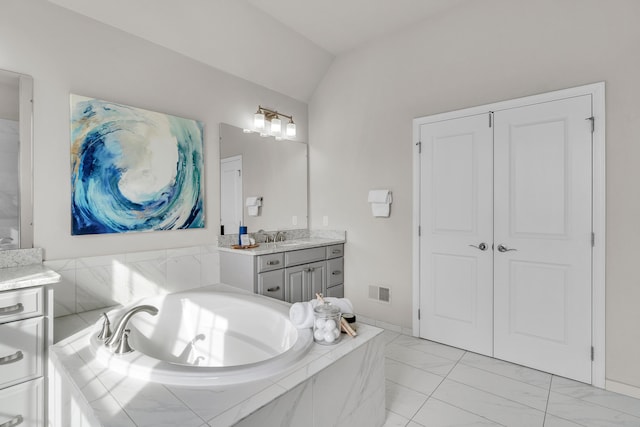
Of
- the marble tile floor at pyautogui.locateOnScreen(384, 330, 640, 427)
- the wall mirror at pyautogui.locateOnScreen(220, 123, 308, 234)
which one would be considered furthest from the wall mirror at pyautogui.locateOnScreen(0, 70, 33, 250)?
the marble tile floor at pyautogui.locateOnScreen(384, 330, 640, 427)

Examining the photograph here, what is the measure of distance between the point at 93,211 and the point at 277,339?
158 centimetres

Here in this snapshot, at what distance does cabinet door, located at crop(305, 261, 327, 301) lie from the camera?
333 centimetres

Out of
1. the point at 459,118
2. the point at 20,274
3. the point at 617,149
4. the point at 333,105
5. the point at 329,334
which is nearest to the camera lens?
the point at 329,334

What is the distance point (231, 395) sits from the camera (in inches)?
49.4

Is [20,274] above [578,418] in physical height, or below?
above

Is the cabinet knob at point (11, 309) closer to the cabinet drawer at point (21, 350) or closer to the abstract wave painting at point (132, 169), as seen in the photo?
the cabinet drawer at point (21, 350)

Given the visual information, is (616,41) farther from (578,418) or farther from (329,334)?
(329,334)

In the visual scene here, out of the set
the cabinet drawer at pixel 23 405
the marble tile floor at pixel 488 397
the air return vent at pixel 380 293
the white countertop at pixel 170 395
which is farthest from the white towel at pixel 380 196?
the cabinet drawer at pixel 23 405

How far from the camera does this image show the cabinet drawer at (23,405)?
166cm

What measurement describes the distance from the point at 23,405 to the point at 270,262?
172cm

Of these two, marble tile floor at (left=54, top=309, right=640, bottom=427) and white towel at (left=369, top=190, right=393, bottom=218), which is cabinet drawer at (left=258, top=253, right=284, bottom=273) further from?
marble tile floor at (left=54, top=309, right=640, bottom=427)

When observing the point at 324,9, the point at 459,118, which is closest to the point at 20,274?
the point at 324,9

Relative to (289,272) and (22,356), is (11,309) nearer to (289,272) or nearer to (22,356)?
(22,356)

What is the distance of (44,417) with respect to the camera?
178cm
